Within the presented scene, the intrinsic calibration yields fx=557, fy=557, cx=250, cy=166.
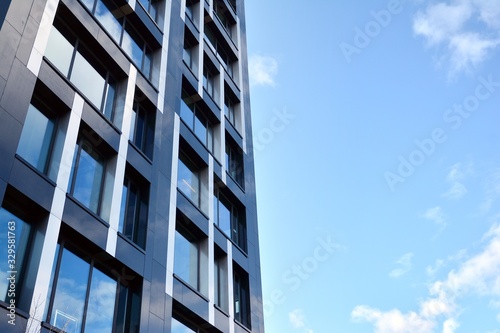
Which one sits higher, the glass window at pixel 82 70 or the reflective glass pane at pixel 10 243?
the glass window at pixel 82 70

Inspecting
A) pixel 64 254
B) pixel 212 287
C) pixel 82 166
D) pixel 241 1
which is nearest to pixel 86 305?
pixel 64 254

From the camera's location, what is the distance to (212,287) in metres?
22.1

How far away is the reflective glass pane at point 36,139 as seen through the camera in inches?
600

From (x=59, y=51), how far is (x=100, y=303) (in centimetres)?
811

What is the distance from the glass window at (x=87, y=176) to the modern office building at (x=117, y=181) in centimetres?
4

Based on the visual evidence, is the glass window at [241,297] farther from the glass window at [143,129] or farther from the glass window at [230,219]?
the glass window at [143,129]

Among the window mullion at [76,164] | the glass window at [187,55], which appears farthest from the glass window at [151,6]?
the window mullion at [76,164]

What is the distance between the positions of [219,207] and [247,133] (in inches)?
287

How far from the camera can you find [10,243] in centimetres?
1360

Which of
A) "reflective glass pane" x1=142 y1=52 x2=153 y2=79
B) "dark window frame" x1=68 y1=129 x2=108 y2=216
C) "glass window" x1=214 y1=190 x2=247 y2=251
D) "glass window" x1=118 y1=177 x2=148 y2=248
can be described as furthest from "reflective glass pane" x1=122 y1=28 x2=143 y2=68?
"glass window" x1=214 y1=190 x2=247 y2=251

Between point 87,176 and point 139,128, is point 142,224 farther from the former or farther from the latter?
point 139,128

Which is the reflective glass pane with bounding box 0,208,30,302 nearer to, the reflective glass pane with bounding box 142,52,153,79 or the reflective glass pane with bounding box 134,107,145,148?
the reflective glass pane with bounding box 134,107,145,148

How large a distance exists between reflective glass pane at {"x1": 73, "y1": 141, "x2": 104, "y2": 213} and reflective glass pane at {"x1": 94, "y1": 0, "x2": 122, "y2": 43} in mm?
5530

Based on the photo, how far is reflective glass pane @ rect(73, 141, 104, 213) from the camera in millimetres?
16781
